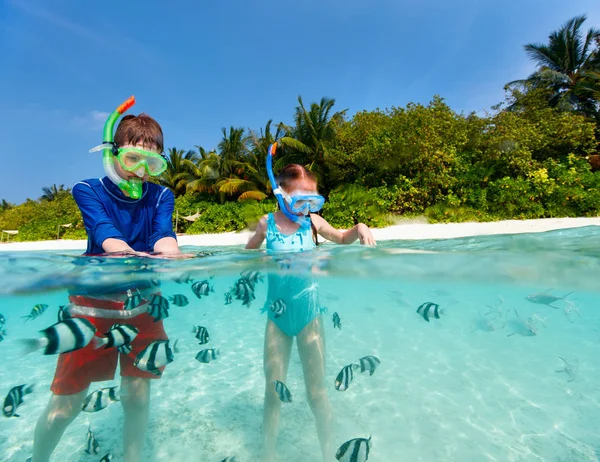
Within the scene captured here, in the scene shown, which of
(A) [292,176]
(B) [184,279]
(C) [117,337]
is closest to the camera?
(C) [117,337]

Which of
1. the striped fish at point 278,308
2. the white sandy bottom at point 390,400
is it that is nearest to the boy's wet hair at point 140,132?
the striped fish at point 278,308

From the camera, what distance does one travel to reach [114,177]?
9.10 feet

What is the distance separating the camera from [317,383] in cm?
316

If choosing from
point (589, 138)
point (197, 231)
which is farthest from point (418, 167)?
point (197, 231)

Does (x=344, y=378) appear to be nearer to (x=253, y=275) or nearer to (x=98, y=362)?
(x=98, y=362)

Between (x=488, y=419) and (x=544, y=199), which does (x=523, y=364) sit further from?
(x=544, y=199)

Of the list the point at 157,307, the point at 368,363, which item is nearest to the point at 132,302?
the point at 157,307

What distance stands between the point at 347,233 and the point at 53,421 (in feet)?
10.1

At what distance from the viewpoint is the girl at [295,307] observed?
3.18 meters

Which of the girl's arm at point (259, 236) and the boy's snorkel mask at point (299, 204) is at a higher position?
the boy's snorkel mask at point (299, 204)

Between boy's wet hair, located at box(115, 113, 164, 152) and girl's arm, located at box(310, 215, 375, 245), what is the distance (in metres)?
1.86

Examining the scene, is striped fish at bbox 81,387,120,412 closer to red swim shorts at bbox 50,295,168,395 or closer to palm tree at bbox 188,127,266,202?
red swim shorts at bbox 50,295,168,395

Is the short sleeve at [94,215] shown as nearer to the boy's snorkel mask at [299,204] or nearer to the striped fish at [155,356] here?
the striped fish at [155,356]

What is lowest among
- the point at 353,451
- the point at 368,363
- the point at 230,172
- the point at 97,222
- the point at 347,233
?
the point at 353,451
